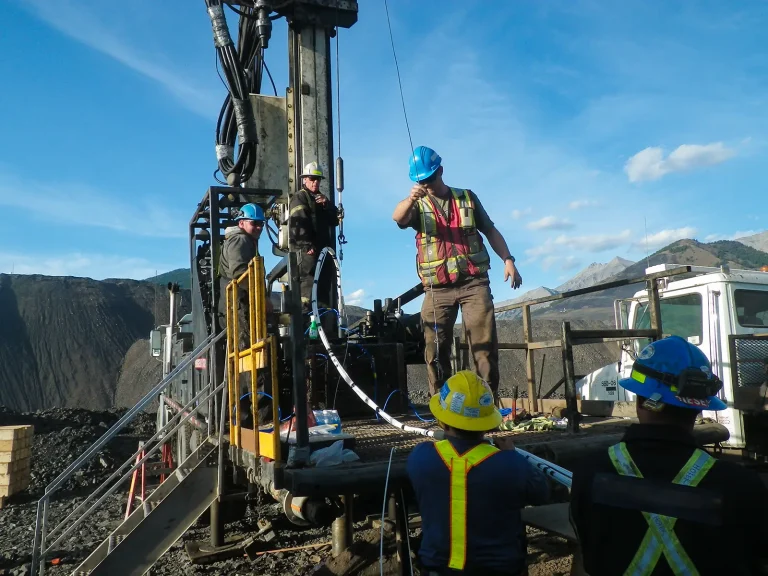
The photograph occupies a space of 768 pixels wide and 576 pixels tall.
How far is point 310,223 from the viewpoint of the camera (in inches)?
237

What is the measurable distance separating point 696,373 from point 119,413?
18.4 metres

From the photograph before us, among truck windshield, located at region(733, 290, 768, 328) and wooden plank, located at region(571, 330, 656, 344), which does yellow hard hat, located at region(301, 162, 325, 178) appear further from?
truck windshield, located at region(733, 290, 768, 328)

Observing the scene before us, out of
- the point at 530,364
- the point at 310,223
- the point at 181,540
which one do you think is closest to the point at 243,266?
the point at 310,223

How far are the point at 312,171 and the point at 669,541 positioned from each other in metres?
5.18

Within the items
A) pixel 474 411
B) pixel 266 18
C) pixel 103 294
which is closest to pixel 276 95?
pixel 266 18

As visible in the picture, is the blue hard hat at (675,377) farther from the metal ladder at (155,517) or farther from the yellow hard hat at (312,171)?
the yellow hard hat at (312,171)

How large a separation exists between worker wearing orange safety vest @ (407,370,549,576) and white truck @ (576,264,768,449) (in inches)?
136

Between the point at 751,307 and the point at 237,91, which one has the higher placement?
the point at 237,91

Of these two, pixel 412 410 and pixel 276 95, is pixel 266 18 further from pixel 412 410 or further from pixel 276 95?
pixel 412 410

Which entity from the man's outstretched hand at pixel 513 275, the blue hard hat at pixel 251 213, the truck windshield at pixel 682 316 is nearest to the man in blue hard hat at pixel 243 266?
the blue hard hat at pixel 251 213

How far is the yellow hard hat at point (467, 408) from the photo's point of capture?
2.55 m

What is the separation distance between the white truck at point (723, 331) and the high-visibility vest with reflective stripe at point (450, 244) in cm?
199

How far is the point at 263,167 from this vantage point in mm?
7445

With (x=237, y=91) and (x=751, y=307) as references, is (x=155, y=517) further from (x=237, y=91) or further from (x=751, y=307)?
(x=751, y=307)
